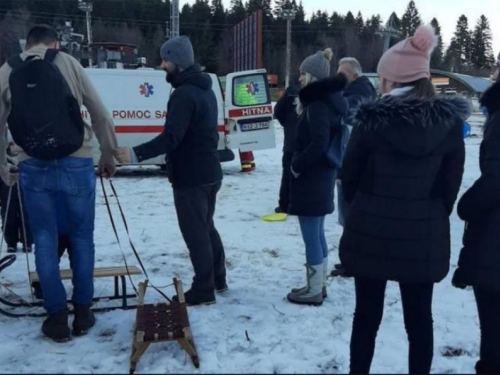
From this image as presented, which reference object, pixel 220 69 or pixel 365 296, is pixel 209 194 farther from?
pixel 220 69

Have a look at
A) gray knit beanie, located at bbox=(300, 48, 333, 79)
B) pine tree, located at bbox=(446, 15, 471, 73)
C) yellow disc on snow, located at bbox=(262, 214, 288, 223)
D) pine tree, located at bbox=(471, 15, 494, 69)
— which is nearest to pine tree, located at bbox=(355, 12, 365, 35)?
pine tree, located at bbox=(446, 15, 471, 73)

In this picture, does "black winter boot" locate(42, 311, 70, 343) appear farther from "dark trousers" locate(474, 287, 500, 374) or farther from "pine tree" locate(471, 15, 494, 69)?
"pine tree" locate(471, 15, 494, 69)

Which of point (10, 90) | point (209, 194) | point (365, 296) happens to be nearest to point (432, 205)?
point (365, 296)

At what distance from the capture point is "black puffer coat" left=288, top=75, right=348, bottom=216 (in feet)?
13.7

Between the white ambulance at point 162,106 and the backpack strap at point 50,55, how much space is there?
23.4 feet

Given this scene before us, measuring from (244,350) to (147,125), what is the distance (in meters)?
7.85

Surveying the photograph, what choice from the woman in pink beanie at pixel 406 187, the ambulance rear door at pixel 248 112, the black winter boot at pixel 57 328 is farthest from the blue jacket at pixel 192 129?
the ambulance rear door at pixel 248 112

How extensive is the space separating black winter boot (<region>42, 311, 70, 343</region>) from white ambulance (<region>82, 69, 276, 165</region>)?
7.24 m

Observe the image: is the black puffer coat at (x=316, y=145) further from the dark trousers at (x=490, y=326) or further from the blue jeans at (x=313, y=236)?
the dark trousers at (x=490, y=326)

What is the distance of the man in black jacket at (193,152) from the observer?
4211 mm

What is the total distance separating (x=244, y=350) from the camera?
3.72 meters

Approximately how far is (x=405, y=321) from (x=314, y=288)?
1.63 m

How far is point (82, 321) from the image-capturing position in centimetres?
396

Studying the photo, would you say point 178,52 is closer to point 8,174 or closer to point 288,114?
point 8,174
